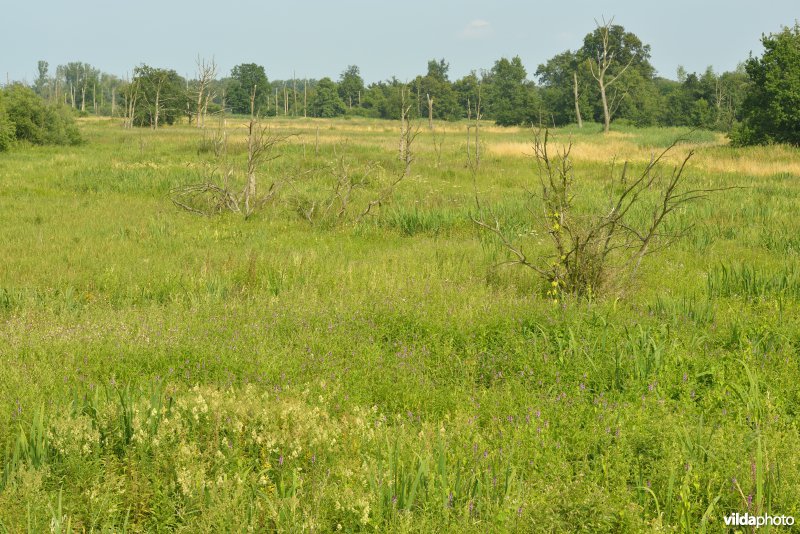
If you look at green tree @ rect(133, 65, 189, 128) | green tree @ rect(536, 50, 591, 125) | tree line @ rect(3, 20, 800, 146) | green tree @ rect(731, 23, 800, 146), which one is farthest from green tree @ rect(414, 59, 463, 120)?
green tree @ rect(731, 23, 800, 146)

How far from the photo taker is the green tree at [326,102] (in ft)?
325

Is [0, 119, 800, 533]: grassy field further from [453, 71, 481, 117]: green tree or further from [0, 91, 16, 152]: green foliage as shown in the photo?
[453, 71, 481, 117]: green tree

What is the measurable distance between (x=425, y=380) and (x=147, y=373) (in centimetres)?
230

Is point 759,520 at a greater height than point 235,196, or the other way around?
point 235,196

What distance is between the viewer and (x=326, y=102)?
10000 centimetres

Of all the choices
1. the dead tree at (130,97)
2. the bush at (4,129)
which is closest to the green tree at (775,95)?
the bush at (4,129)

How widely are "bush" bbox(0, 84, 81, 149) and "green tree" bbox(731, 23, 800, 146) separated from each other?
35.4 metres

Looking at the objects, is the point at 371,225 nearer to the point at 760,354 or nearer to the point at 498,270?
the point at 498,270

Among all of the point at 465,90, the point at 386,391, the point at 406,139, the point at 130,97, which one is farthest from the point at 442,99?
the point at 386,391

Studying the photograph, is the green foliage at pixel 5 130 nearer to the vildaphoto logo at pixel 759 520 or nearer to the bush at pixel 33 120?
the bush at pixel 33 120

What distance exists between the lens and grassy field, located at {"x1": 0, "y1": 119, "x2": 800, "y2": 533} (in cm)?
322

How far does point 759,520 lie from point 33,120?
38434 mm

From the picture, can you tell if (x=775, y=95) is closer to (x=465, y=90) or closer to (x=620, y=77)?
(x=620, y=77)

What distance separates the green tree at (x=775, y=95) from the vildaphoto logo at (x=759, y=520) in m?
31.1
